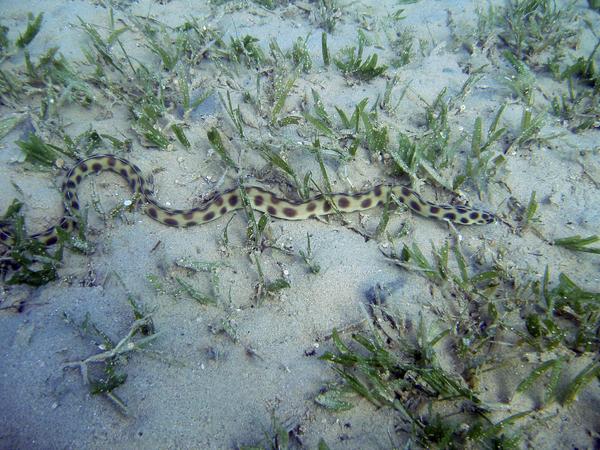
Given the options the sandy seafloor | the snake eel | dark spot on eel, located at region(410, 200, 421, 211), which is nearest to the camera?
the sandy seafloor

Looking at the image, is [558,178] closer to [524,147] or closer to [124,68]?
[524,147]

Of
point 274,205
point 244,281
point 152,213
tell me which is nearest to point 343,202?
point 274,205

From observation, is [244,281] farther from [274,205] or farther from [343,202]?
[343,202]

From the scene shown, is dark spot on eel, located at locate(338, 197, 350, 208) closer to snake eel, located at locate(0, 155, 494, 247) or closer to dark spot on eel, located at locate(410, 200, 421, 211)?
snake eel, located at locate(0, 155, 494, 247)

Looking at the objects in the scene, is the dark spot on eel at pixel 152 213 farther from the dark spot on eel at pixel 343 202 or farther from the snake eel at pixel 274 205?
the dark spot on eel at pixel 343 202

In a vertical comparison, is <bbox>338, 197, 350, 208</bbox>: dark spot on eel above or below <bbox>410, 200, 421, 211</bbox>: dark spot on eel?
below

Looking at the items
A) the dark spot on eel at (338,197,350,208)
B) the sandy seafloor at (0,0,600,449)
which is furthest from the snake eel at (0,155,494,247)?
the sandy seafloor at (0,0,600,449)

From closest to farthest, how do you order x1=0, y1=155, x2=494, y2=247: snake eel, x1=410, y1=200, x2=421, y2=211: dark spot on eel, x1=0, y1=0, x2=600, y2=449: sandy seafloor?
1. x1=0, y1=0, x2=600, y2=449: sandy seafloor
2. x1=0, y1=155, x2=494, y2=247: snake eel
3. x1=410, y1=200, x2=421, y2=211: dark spot on eel

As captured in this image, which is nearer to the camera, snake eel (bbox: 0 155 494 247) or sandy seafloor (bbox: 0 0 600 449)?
sandy seafloor (bbox: 0 0 600 449)
